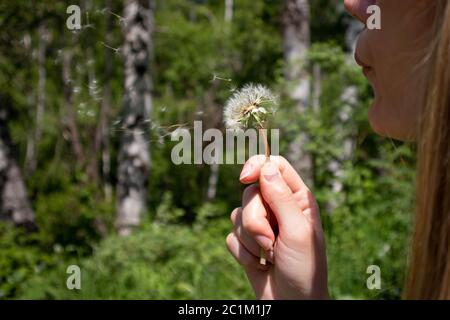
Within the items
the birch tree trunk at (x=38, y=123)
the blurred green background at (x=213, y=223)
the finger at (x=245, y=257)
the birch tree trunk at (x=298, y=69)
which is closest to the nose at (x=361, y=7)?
the blurred green background at (x=213, y=223)

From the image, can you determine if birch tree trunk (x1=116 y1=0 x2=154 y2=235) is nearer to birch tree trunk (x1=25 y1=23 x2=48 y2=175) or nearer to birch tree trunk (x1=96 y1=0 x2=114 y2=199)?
birch tree trunk (x1=96 y1=0 x2=114 y2=199)

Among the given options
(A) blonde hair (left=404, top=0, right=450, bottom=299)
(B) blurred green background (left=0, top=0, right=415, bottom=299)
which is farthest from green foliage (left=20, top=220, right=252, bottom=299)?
(A) blonde hair (left=404, top=0, right=450, bottom=299)

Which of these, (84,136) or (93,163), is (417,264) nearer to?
(93,163)

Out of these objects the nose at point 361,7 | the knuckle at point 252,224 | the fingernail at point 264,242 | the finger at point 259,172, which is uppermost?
the nose at point 361,7

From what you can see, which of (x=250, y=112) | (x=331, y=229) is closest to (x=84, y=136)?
(x=331, y=229)

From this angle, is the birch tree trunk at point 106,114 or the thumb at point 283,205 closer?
the thumb at point 283,205

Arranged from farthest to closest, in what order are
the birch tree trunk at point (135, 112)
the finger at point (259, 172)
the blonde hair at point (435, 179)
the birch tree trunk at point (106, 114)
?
the birch tree trunk at point (106, 114) < the birch tree trunk at point (135, 112) < the finger at point (259, 172) < the blonde hair at point (435, 179)

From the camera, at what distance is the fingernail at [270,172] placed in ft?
3.71

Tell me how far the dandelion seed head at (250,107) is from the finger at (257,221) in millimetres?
186

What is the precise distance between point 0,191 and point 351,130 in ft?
11.3

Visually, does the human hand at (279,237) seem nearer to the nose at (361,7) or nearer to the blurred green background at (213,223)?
the blurred green background at (213,223)

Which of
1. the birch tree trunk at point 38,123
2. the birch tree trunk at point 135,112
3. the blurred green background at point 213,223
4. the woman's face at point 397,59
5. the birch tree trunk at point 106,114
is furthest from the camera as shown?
the birch tree trunk at point 38,123

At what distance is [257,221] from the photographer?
1.12 m

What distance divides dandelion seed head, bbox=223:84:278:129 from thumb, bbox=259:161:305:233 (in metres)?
0.19
